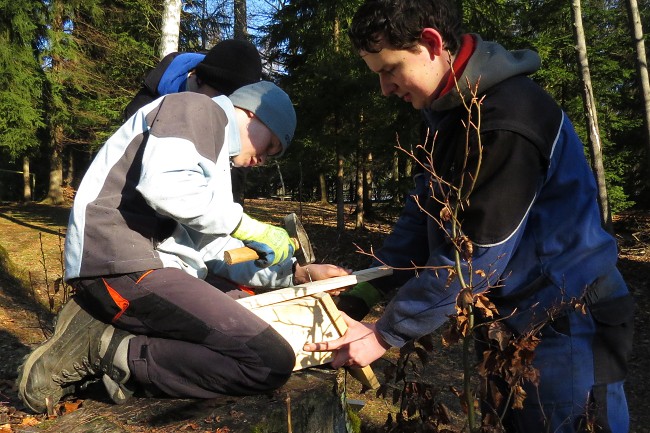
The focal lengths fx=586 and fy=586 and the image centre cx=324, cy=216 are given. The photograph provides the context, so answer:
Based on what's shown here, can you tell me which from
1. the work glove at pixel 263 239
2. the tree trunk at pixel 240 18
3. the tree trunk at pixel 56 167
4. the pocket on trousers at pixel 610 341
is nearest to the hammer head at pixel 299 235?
the work glove at pixel 263 239

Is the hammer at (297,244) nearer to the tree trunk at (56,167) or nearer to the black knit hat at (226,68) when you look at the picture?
the black knit hat at (226,68)

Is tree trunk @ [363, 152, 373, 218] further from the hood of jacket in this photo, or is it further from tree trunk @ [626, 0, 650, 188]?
the hood of jacket

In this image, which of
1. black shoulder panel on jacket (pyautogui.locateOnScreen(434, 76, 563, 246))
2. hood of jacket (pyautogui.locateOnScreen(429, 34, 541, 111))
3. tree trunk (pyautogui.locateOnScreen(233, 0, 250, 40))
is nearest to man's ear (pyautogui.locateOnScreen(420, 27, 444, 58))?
hood of jacket (pyautogui.locateOnScreen(429, 34, 541, 111))

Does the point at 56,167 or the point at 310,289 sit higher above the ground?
the point at 56,167

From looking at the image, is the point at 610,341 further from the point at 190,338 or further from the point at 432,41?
the point at 190,338

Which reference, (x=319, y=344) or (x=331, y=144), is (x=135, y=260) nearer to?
(x=319, y=344)

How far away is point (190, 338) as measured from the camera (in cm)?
257

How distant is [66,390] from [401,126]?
9936mm

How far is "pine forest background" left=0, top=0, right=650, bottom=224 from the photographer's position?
492 inches

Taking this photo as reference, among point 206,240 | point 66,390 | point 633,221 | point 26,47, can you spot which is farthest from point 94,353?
point 26,47

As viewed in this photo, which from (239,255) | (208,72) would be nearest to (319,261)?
(208,72)

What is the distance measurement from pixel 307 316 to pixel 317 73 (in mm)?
10922

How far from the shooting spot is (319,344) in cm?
245

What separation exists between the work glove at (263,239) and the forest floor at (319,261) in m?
0.74
